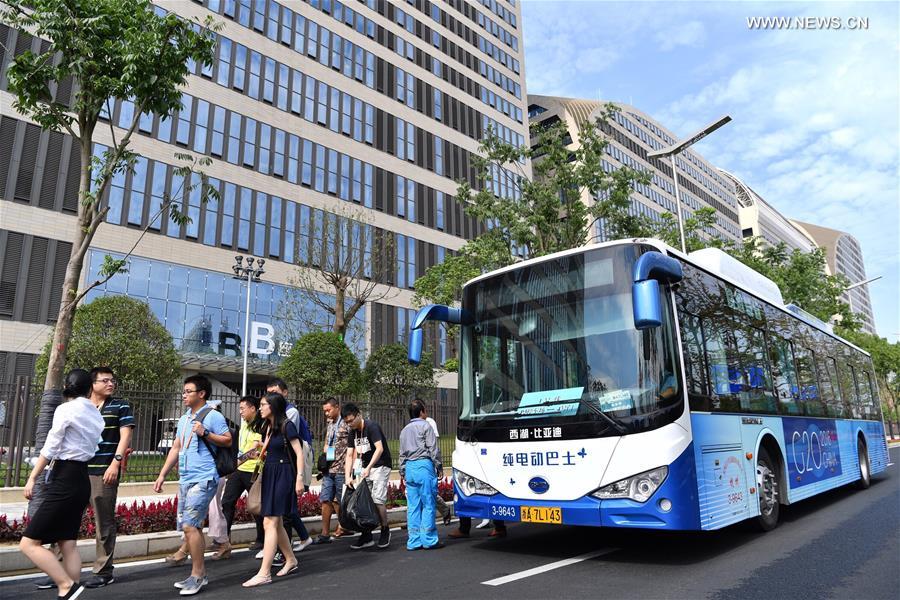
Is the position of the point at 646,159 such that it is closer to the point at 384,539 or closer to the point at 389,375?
the point at 389,375

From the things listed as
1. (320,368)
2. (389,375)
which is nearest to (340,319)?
(320,368)

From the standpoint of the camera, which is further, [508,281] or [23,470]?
[23,470]

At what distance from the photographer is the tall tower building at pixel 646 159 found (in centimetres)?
6781

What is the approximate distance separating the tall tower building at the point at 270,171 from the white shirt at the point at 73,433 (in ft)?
57.1

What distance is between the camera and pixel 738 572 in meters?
5.52

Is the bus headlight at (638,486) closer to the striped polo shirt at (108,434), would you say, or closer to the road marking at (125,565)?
the road marking at (125,565)

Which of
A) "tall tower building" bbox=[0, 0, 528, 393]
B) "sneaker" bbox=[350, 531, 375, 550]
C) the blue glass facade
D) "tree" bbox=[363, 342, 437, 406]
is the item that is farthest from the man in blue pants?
the blue glass facade

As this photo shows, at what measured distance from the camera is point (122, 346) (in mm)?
20203

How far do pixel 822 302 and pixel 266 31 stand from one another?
106ft

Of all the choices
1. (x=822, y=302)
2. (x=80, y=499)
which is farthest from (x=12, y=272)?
(x=822, y=302)

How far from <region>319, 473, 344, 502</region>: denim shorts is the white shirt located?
3535 millimetres

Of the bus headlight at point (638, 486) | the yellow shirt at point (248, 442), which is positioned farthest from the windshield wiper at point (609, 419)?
the yellow shirt at point (248, 442)

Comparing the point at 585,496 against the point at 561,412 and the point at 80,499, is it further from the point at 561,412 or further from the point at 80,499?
the point at 80,499

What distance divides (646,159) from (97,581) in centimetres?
7678
